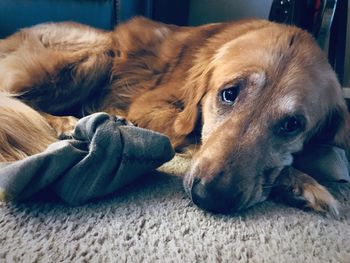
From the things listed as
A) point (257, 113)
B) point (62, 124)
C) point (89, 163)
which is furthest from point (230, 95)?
point (62, 124)

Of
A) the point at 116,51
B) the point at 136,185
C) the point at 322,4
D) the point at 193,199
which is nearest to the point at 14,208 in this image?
the point at 136,185

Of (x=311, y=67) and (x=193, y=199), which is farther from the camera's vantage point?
(x=311, y=67)

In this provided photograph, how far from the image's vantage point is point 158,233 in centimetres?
101

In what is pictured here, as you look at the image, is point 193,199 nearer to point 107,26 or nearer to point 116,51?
point 116,51

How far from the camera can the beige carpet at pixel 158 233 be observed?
91 cm

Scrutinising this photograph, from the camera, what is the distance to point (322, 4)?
7.06 feet

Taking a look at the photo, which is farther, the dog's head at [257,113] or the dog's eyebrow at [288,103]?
the dog's eyebrow at [288,103]

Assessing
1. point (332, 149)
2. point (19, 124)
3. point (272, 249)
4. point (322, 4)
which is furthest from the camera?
point (322, 4)

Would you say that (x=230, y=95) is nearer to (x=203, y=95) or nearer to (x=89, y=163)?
(x=203, y=95)

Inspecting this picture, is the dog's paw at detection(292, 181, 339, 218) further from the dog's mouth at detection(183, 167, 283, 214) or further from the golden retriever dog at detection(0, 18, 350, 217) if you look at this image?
the dog's mouth at detection(183, 167, 283, 214)

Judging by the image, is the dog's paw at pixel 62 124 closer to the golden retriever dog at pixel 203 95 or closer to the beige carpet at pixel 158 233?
the golden retriever dog at pixel 203 95

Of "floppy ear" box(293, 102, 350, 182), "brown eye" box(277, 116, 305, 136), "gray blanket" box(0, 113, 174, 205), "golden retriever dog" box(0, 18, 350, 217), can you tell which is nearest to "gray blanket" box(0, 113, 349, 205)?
"gray blanket" box(0, 113, 174, 205)

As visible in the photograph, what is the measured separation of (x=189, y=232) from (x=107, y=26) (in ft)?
5.89

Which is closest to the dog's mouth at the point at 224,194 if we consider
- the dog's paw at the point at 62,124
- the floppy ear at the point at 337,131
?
the floppy ear at the point at 337,131
